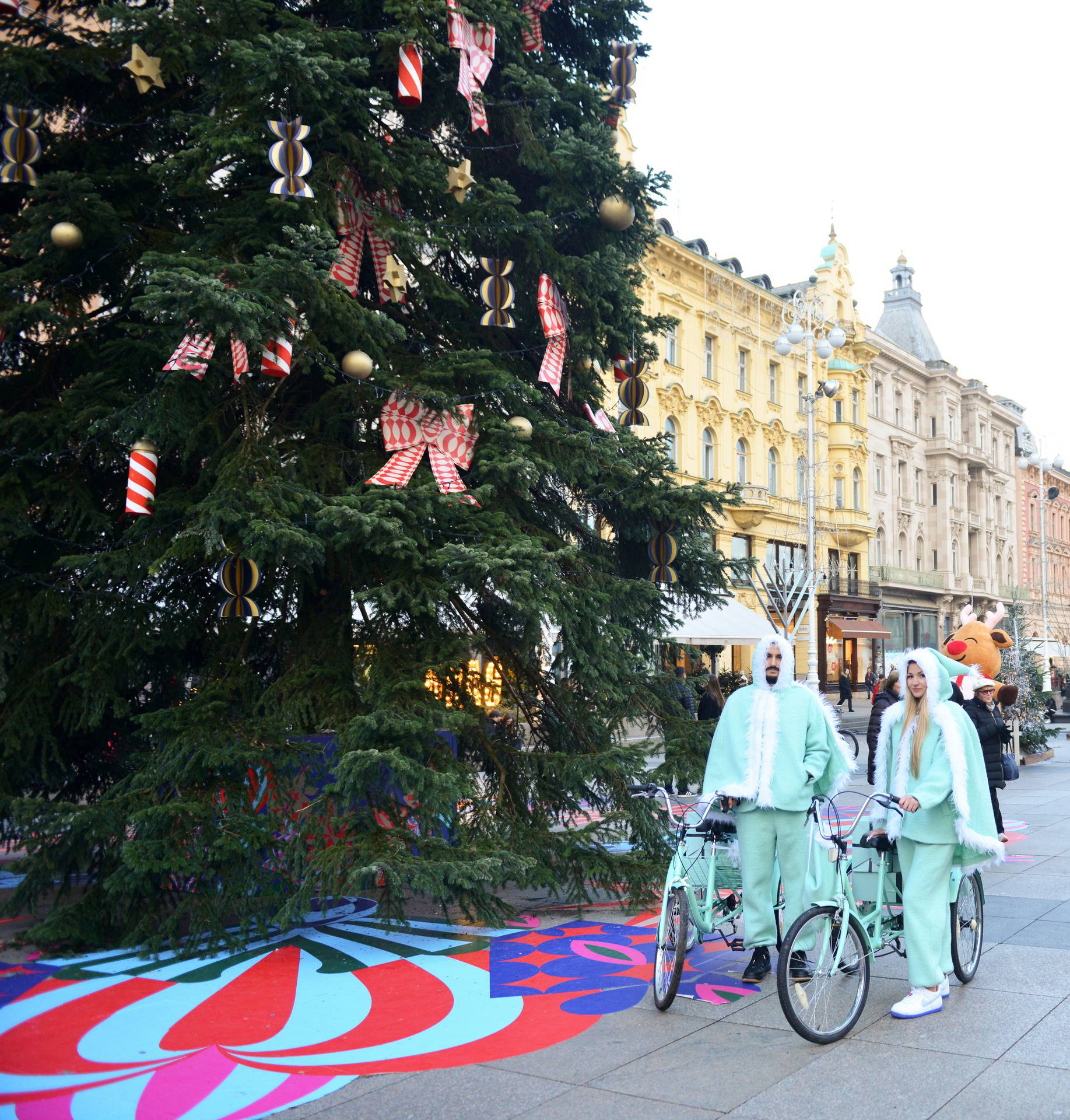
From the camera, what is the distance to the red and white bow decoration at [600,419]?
988 cm

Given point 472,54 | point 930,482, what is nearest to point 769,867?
point 472,54

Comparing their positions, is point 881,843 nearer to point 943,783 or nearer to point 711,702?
point 943,783

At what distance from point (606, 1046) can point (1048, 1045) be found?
193 cm

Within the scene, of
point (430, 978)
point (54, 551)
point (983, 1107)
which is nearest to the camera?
point (983, 1107)

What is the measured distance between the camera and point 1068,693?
41188mm

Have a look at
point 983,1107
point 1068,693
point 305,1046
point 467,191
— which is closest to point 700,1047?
point 983,1107

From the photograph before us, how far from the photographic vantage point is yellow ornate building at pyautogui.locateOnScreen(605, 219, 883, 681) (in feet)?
131

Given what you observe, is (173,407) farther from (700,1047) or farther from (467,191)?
(700,1047)

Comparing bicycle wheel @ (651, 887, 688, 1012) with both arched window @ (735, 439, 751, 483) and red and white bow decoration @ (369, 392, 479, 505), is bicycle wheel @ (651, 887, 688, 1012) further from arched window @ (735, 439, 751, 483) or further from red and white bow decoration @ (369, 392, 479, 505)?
arched window @ (735, 439, 751, 483)

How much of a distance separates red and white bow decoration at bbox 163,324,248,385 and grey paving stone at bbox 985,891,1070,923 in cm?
601

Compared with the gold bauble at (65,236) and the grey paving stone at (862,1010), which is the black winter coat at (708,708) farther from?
the gold bauble at (65,236)

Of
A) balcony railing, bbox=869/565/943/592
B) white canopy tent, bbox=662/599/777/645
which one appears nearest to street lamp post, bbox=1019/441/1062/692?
balcony railing, bbox=869/565/943/592

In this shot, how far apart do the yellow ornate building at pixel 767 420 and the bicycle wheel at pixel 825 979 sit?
2963 centimetres

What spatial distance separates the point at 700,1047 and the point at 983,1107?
125 cm
